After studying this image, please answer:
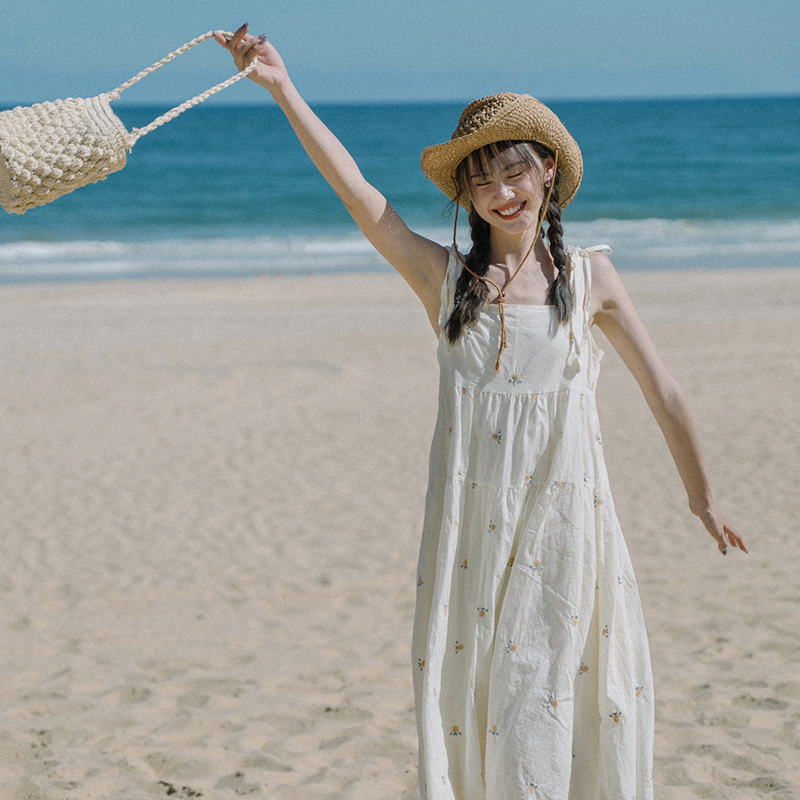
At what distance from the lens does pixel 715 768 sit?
331 centimetres

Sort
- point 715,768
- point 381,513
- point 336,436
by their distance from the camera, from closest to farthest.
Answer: point 715,768
point 381,513
point 336,436

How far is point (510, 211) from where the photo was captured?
214 cm

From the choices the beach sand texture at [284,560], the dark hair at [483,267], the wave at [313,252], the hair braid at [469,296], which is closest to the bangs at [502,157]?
the dark hair at [483,267]

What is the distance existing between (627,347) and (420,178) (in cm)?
3347

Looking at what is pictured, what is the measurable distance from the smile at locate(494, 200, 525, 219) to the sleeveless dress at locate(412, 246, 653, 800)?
0.63 ft

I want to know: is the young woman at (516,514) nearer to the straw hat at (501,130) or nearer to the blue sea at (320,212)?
the straw hat at (501,130)

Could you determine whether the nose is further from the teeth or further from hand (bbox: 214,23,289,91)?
hand (bbox: 214,23,289,91)

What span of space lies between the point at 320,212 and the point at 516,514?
81.0ft

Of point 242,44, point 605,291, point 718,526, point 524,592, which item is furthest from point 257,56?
point 718,526

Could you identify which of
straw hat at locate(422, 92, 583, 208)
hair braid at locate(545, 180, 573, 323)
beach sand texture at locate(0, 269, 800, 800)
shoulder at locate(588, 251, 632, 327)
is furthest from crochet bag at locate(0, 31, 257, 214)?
beach sand texture at locate(0, 269, 800, 800)

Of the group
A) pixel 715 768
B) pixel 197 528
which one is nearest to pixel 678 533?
pixel 715 768

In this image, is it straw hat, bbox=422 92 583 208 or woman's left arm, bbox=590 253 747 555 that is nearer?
straw hat, bbox=422 92 583 208

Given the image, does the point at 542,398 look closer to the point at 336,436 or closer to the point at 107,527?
the point at 107,527

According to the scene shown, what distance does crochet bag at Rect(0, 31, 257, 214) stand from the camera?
1.98 meters
